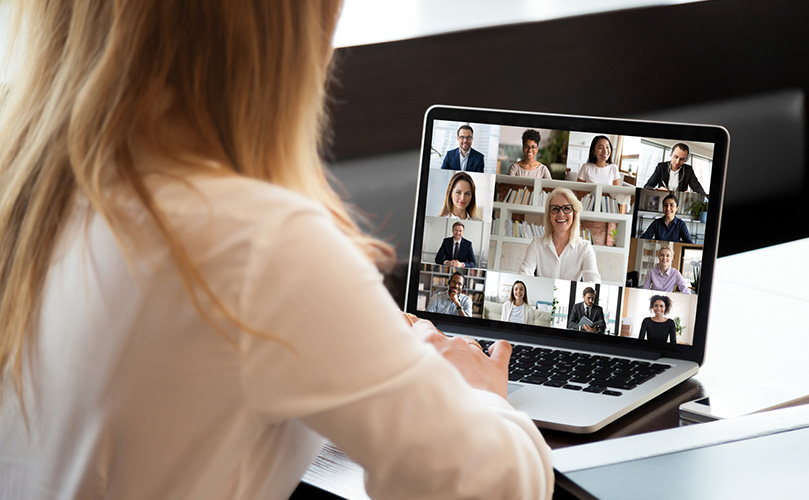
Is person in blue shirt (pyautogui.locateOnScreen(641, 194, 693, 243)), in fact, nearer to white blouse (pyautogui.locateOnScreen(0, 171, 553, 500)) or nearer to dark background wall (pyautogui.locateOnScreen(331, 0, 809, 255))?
dark background wall (pyautogui.locateOnScreen(331, 0, 809, 255))

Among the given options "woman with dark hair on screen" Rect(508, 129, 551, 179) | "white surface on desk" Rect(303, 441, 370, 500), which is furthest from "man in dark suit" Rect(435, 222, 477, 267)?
"white surface on desk" Rect(303, 441, 370, 500)

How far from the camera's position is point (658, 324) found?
95cm

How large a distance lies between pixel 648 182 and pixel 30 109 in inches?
28.7

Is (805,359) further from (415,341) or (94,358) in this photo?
(94,358)

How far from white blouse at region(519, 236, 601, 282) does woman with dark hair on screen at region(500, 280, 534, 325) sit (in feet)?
0.08

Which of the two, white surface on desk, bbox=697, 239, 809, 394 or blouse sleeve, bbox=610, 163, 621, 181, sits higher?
blouse sleeve, bbox=610, 163, 621, 181

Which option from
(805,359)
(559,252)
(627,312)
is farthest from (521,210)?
(805,359)

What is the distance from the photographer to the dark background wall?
1337 mm

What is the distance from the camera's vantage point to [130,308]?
39cm

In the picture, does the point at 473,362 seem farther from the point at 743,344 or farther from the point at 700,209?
the point at 743,344

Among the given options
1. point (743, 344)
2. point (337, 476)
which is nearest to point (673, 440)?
point (337, 476)

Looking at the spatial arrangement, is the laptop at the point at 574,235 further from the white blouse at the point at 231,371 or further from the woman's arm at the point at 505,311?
the white blouse at the point at 231,371

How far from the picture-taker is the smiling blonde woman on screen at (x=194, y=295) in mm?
376

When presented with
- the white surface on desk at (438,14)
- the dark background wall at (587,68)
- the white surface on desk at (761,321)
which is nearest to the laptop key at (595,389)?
the white surface on desk at (761,321)
